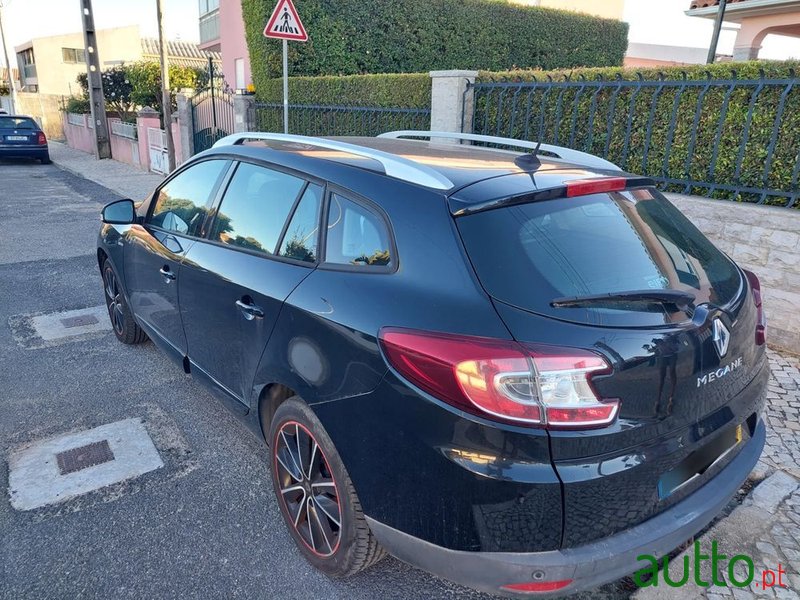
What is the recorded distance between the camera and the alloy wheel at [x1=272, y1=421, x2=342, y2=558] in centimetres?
224

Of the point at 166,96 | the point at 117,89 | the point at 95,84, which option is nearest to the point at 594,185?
the point at 166,96

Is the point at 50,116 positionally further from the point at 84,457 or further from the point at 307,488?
the point at 307,488

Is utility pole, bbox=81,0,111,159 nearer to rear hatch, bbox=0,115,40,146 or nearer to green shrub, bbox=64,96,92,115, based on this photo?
rear hatch, bbox=0,115,40,146

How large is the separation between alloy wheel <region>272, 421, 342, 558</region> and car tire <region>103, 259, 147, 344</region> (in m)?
2.29

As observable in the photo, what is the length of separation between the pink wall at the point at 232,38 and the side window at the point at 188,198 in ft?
47.7

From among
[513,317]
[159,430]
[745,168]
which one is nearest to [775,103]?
[745,168]

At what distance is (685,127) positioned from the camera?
4992mm

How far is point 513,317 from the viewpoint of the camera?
1.73 metres

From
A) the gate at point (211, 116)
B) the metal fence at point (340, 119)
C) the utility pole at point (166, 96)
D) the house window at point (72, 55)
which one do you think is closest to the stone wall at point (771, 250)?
the metal fence at point (340, 119)

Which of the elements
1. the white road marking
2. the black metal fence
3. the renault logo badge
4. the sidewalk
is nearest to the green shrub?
the sidewalk

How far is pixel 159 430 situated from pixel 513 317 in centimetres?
252

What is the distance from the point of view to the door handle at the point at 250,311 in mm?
2478

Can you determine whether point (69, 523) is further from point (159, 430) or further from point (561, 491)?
point (561, 491)

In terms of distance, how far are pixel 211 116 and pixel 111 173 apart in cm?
487
